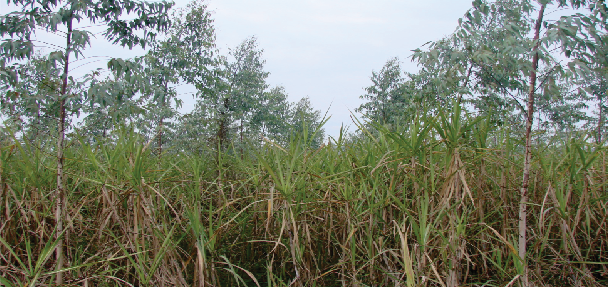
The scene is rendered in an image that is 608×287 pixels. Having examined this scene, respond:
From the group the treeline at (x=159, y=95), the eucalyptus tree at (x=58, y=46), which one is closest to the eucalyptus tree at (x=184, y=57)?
the treeline at (x=159, y=95)

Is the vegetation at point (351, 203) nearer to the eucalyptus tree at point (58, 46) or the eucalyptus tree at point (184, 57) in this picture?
the eucalyptus tree at point (58, 46)

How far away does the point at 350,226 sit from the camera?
8.15ft

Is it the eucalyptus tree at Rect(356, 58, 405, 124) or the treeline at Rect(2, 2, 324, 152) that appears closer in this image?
the treeline at Rect(2, 2, 324, 152)

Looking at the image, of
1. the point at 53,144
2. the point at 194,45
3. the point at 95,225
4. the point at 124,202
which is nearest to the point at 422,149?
the point at 124,202

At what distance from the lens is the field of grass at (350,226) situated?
2266 millimetres

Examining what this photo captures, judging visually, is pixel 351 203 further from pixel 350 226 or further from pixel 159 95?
pixel 159 95

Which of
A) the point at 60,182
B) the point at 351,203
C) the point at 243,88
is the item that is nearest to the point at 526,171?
the point at 351,203

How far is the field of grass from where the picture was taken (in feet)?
7.43

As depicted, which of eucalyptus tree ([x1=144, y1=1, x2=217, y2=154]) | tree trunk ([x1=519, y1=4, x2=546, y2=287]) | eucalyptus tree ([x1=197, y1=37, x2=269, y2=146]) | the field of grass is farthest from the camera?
eucalyptus tree ([x1=197, y1=37, x2=269, y2=146])

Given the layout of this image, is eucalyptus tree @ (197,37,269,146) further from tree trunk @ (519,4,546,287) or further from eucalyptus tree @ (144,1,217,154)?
tree trunk @ (519,4,546,287)

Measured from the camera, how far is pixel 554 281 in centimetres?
239

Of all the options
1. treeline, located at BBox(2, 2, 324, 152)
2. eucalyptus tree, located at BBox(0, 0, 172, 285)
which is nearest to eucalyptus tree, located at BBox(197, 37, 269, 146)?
treeline, located at BBox(2, 2, 324, 152)

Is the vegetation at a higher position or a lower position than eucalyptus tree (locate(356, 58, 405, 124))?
lower

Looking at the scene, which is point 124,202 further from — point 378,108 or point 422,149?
point 378,108
